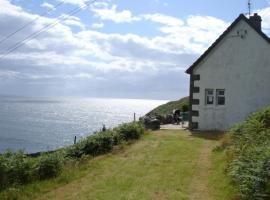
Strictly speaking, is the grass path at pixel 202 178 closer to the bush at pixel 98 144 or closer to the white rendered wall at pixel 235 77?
the bush at pixel 98 144

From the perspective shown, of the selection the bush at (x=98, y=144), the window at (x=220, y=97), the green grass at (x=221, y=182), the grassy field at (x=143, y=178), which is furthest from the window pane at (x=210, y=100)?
the green grass at (x=221, y=182)

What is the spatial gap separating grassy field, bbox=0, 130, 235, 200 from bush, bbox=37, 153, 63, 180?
37cm

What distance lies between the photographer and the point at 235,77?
26.6m

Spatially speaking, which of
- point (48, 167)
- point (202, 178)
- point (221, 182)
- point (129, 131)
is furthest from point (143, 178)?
point (129, 131)

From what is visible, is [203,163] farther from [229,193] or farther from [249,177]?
[249,177]

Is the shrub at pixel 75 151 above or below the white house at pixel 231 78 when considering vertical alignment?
below

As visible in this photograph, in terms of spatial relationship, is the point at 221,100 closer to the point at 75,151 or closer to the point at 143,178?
the point at 75,151

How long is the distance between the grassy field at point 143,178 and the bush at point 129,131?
242 cm

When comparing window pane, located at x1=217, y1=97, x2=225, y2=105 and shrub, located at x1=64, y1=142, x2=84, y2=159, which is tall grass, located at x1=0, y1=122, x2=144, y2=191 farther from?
window pane, located at x1=217, y1=97, x2=225, y2=105

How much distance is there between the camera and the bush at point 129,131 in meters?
21.9

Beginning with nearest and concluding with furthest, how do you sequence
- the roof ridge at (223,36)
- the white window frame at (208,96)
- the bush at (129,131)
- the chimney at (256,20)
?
the bush at (129,131)
the roof ridge at (223,36)
the chimney at (256,20)
the white window frame at (208,96)

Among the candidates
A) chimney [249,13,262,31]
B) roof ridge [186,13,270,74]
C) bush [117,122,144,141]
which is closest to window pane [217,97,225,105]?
roof ridge [186,13,270,74]

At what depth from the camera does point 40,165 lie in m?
14.2

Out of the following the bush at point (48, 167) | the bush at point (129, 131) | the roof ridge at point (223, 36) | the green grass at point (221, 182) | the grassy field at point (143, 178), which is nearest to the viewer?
the green grass at point (221, 182)
